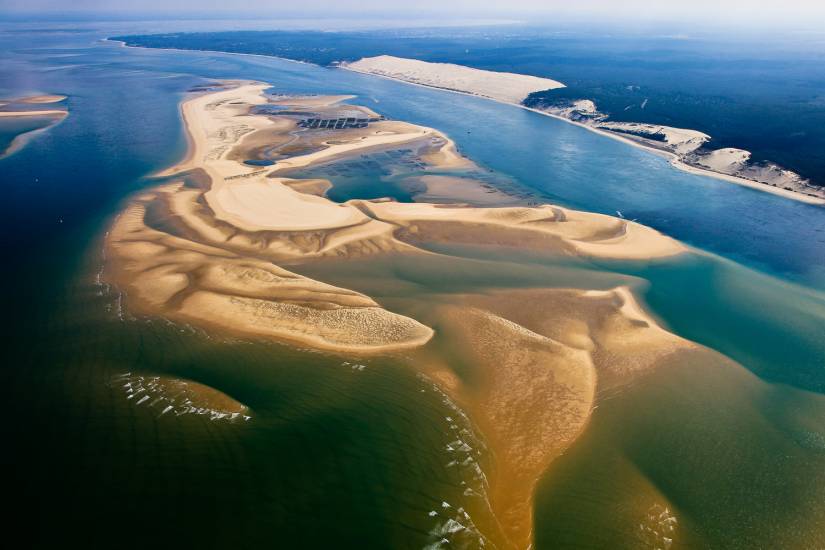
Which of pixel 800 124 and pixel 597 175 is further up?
pixel 800 124

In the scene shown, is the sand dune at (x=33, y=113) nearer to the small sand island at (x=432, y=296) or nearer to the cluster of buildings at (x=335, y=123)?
the small sand island at (x=432, y=296)

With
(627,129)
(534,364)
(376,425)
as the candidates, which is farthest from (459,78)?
(376,425)

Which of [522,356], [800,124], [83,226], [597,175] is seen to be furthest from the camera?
[800,124]

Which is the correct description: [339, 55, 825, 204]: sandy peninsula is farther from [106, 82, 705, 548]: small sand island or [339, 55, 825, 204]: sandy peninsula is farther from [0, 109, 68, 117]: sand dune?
[0, 109, 68, 117]: sand dune

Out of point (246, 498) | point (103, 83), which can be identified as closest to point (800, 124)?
point (246, 498)

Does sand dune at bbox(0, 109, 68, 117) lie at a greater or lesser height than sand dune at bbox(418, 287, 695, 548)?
greater

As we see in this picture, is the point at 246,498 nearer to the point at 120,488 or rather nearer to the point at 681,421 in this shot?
the point at 120,488

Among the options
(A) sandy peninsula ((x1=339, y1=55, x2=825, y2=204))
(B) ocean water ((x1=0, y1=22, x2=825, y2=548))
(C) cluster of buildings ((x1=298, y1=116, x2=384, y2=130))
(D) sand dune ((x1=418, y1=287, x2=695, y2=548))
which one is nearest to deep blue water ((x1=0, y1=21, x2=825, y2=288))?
(B) ocean water ((x1=0, y1=22, x2=825, y2=548))

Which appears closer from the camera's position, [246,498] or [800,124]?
[246,498]
